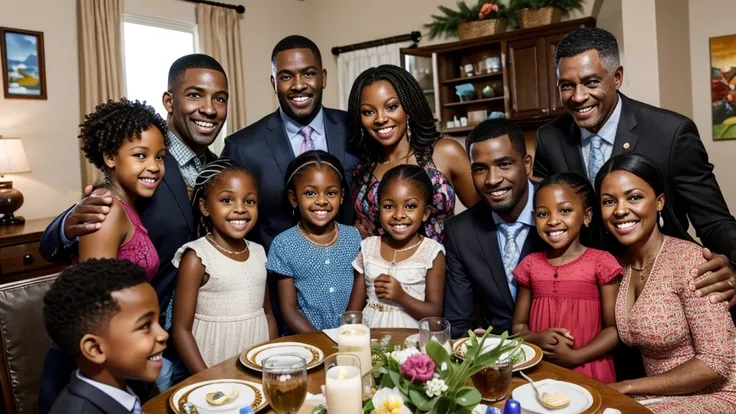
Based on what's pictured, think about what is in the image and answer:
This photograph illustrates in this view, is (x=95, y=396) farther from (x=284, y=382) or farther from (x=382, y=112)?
(x=382, y=112)

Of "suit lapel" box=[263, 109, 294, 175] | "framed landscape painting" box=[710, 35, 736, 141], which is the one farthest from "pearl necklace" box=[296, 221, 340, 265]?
"framed landscape painting" box=[710, 35, 736, 141]

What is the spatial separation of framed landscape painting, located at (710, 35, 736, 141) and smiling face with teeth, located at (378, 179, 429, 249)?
3.71 metres

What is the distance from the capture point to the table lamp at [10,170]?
4.50 m

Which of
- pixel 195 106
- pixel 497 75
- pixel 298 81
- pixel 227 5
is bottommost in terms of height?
pixel 195 106

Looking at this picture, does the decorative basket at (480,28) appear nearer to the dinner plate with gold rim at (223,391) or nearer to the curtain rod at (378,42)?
the curtain rod at (378,42)

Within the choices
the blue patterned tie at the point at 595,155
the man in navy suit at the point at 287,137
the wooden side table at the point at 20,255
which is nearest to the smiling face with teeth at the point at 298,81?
the man in navy suit at the point at 287,137

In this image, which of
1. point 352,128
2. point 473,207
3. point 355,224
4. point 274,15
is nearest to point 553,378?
point 473,207

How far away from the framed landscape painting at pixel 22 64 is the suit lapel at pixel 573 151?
14.7ft

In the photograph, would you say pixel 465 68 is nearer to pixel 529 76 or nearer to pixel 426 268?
pixel 529 76

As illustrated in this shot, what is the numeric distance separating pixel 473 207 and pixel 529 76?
3656 millimetres

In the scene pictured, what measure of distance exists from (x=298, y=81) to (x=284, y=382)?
1874 millimetres

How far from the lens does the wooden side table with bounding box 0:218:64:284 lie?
13.5 feet

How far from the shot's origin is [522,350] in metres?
1.74

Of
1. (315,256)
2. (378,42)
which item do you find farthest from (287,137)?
(378,42)
